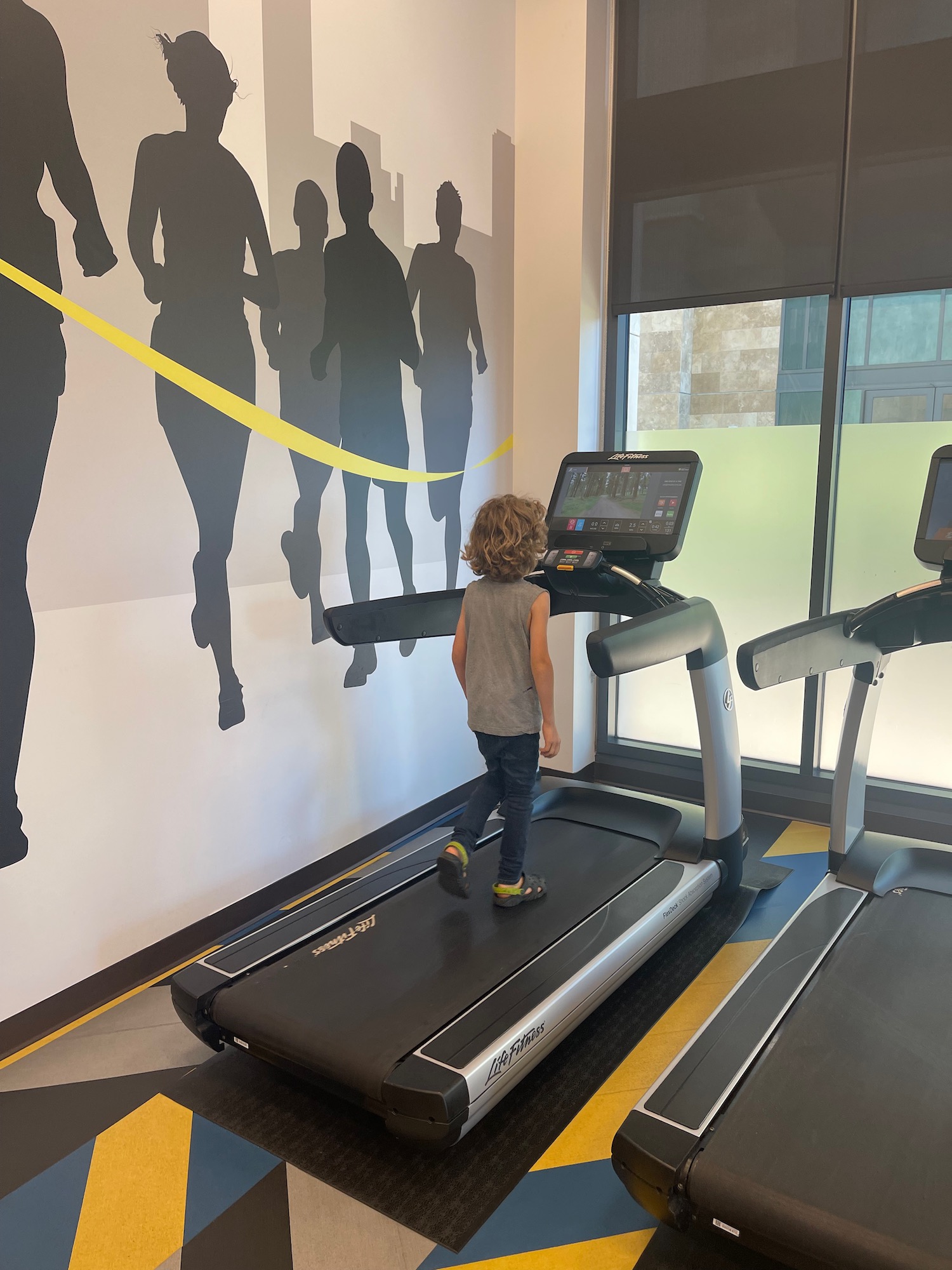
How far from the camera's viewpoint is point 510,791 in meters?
2.66

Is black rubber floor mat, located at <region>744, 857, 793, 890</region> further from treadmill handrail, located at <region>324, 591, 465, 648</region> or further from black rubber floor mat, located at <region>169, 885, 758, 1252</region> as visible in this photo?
treadmill handrail, located at <region>324, 591, 465, 648</region>

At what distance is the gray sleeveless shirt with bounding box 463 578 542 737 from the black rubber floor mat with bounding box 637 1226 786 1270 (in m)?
1.24

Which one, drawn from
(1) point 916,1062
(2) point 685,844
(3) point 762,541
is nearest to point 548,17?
(3) point 762,541

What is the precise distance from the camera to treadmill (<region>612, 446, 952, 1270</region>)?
60.4 inches

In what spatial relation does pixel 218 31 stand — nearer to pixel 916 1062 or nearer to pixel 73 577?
pixel 73 577

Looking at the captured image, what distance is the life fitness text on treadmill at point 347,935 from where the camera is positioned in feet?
7.92

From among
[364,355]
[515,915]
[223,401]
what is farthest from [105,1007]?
[364,355]

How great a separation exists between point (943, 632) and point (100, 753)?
7.82 feet

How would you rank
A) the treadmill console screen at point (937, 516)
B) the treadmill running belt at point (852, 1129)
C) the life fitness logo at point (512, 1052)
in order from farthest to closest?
the treadmill console screen at point (937, 516)
the life fitness logo at point (512, 1052)
the treadmill running belt at point (852, 1129)

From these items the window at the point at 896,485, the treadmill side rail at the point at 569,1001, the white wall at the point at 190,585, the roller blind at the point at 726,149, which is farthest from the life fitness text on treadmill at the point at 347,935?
the roller blind at the point at 726,149

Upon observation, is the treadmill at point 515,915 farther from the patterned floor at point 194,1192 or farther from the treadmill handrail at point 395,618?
the patterned floor at point 194,1192

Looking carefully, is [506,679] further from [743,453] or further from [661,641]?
[743,453]

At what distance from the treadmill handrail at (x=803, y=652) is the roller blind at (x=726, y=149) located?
1.70 metres

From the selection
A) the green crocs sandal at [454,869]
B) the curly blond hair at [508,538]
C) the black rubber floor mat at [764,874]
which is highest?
the curly blond hair at [508,538]
